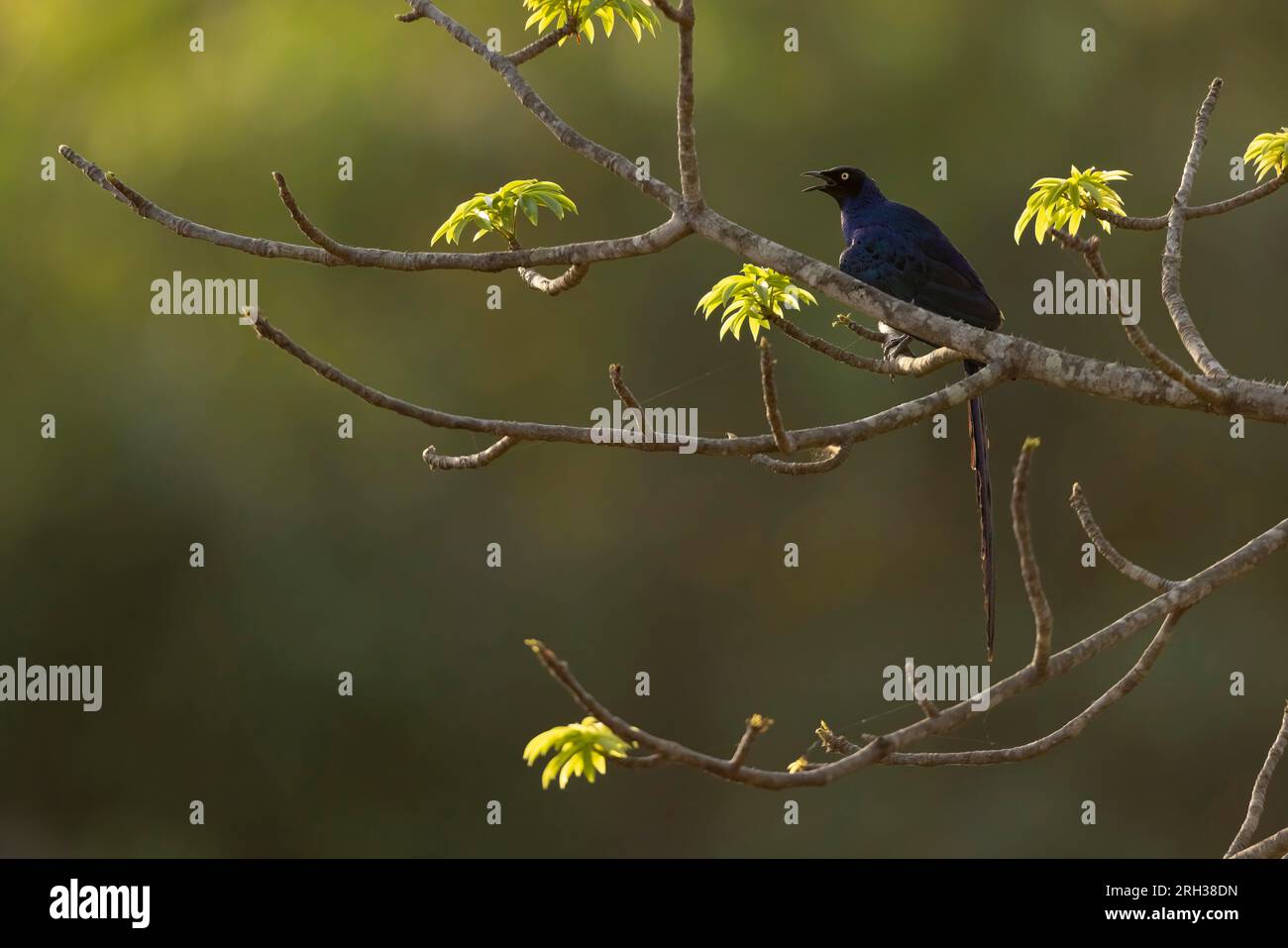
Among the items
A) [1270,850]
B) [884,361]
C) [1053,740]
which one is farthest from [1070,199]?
[1270,850]

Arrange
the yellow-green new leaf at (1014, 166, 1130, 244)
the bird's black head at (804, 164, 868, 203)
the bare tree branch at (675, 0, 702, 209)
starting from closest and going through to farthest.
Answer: the bare tree branch at (675, 0, 702, 209), the yellow-green new leaf at (1014, 166, 1130, 244), the bird's black head at (804, 164, 868, 203)

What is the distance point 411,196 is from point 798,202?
3.59 metres

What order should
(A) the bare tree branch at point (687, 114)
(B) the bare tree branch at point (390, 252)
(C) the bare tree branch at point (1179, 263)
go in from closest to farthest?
(A) the bare tree branch at point (687, 114)
(B) the bare tree branch at point (390, 252)
(C) the bare tree branch at point (1179, 263)

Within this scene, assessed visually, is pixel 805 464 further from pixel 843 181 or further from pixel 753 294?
pixel 843 181

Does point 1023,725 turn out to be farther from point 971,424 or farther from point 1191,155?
point 1191,155

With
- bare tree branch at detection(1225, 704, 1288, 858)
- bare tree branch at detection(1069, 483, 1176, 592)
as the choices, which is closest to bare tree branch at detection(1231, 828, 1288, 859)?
bare tree branch at detection(1225, 704, 1288, 858)

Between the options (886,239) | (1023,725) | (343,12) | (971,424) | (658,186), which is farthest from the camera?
(343,12)

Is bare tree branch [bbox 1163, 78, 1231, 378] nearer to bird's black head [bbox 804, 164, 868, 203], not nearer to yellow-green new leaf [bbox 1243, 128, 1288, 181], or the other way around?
yellow-green new leaf [bbox 1243, 128, 1288, 181]

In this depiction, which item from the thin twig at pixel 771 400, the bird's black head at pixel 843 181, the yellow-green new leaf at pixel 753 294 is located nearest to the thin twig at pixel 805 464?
the thin twig at pixel 771 400

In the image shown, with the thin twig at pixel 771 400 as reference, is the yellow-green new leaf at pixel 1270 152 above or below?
above

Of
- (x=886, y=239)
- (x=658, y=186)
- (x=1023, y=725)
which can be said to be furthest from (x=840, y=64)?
(x=658, y=186)

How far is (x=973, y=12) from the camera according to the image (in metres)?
12.6

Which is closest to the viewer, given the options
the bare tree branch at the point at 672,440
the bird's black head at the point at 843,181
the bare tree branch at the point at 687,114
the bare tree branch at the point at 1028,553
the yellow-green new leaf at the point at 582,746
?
the bare tree branch at the point at 1028,553

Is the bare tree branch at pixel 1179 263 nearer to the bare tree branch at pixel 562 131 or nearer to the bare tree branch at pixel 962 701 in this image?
the bare tree branch at pixel 962 701
